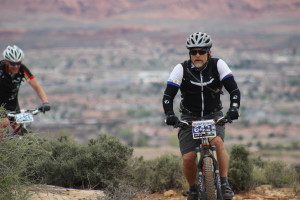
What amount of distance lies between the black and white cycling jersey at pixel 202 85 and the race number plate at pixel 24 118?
285 cm

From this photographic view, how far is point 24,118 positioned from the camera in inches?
381

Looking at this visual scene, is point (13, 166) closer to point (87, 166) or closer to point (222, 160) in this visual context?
point (87, 166)

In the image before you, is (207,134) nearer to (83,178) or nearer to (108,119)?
(83,178)

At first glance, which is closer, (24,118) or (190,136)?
(190,136)

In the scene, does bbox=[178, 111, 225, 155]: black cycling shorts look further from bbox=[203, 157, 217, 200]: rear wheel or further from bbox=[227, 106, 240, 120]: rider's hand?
bbox=[203, 157, 217, 200]: rear wheel

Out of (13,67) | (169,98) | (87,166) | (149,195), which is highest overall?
(13,67)

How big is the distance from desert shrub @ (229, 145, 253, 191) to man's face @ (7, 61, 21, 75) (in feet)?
12.0

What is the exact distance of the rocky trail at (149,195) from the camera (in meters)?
8.24

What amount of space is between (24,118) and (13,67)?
0.81m

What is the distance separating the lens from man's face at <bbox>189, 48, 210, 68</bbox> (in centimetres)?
764

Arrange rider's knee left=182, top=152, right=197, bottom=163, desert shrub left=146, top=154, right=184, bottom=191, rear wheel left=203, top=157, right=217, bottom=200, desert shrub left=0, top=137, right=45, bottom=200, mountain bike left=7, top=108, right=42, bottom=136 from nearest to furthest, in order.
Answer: rear wheel left=203, top=157, right=217, bottom=200 → desert shrub left=0, top=137, right=45, bottom=200 → rider's knee left=182, top=152, right=197, bottom=163 → mountain bike left=7, top=108, right=42, bottom=136 → desert shrub left=146, top=154, right=184, bottom=191

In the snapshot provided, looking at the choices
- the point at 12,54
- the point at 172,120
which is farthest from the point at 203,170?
the point at 12,54

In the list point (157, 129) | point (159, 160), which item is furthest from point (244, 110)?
point (159, 160)

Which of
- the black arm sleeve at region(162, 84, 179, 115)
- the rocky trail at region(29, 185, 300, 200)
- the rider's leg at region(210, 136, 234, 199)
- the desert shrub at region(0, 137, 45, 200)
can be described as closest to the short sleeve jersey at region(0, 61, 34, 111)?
the rocky trail at region(29, 185, 300, 200)
